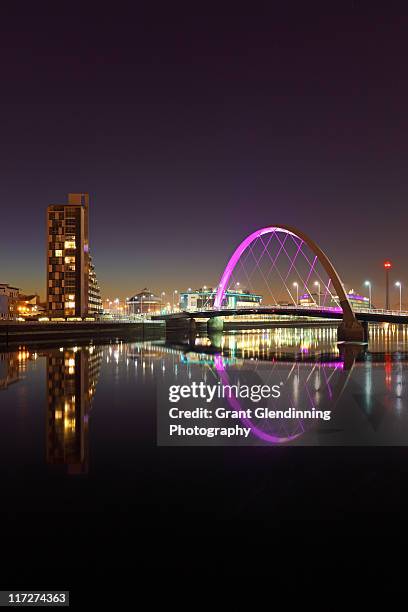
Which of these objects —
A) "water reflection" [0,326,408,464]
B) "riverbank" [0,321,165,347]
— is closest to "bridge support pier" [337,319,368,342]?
"water reflection" [0,326,408,464]

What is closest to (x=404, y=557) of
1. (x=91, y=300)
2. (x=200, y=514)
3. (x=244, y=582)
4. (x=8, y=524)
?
(x=244, y=582)

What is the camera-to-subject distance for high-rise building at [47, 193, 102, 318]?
104562 millimetres

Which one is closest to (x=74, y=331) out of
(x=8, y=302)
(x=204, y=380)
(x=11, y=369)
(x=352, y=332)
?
(x=11, y=369)

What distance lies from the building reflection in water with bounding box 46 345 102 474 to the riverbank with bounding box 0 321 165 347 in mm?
31231

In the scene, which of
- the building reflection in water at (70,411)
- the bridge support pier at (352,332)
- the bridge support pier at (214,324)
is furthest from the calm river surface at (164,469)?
the bridge support pier at (214,324)

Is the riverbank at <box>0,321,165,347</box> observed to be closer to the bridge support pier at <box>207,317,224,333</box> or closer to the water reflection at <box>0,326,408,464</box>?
the bridge support pier at <box>207,317,224,333</box>

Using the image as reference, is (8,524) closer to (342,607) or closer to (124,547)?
(124,547)

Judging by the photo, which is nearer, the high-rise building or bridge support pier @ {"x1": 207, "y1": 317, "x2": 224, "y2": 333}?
bridge support pier @ {"x1": 207, "y1": 317, "x2": 224, "y2": 333}

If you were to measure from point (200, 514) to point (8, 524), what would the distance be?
10.6 feet

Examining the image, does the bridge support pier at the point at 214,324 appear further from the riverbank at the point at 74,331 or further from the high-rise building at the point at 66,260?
the high-rise building at the point at 66,260

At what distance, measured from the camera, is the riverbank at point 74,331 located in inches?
2382

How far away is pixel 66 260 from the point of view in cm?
10581

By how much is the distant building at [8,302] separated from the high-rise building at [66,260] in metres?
9.47

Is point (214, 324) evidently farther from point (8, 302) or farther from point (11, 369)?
point (11, 369)
